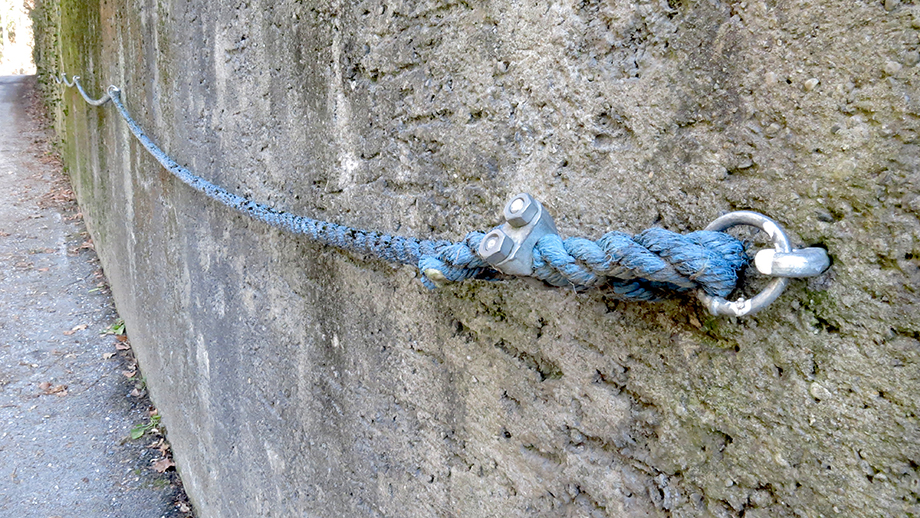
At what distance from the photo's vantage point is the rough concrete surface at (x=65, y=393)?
4.40 metres

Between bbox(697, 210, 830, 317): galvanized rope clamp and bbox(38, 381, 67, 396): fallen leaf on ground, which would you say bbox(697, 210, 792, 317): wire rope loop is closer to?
bbox(697, 210, 830, 317): galvanized rope clamp

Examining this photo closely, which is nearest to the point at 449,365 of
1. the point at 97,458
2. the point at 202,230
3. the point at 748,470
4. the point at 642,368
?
the point at 642,368

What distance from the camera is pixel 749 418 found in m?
1.00

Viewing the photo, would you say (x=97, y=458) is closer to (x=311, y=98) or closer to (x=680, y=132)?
(x=311, y=98)

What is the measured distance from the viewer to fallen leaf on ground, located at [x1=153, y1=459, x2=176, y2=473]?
15.3 ft

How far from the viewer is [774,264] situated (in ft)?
2.78

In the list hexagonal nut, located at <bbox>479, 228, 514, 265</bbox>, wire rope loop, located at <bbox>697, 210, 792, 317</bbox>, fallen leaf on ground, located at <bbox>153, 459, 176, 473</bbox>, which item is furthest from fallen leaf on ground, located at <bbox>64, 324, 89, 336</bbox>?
wire rope loop, located at <bbox>697, 210, 792, 317</bbox>

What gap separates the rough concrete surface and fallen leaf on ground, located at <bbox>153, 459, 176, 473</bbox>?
41 millimetres

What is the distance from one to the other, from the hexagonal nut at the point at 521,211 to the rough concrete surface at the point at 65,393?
426cm

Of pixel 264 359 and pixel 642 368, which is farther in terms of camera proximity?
pixel 264 359

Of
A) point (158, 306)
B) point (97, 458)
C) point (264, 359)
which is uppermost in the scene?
point (264, 359)

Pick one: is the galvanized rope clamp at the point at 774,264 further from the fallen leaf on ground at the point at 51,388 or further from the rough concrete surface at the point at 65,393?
the fallen leaf on ground at the point at 51,388

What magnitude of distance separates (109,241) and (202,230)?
418cm

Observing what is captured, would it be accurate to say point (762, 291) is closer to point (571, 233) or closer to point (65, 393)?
point (571, 233)
